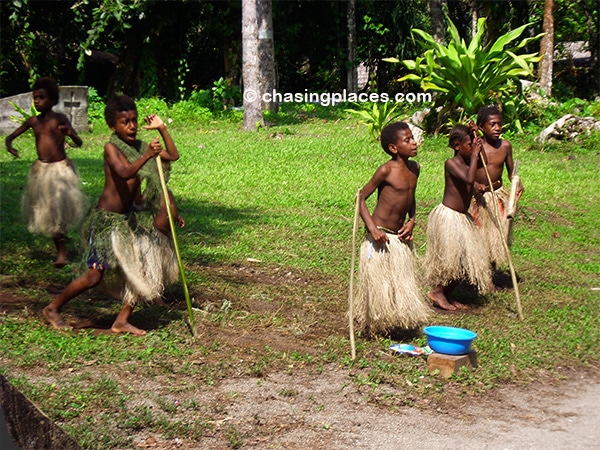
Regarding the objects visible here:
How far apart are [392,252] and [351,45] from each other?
48.6ft

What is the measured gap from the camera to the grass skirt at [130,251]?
5.25 meters

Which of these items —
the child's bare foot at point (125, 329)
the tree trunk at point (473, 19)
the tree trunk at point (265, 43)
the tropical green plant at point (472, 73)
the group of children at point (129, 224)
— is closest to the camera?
the group of children at point (129, 224)

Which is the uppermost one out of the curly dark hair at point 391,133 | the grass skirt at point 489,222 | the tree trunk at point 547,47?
the tree trunk at point 547,47

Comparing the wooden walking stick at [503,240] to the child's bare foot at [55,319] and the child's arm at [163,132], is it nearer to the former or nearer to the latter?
the child's arm at [163,132]

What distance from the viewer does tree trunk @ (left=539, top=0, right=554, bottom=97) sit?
15.3 metres

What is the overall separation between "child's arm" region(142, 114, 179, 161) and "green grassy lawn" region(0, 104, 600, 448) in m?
1.12

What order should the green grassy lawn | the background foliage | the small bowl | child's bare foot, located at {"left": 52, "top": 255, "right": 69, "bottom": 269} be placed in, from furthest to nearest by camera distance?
the background foliage, child's bare foot, located at {"left": 52, "top": 255, "right": 69, "bottom": 269}, the small bowl, the green grassy lawn

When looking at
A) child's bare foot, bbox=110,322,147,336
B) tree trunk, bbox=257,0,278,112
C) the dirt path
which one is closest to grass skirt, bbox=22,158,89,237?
child's bare foot, bbox=110,322,147,336

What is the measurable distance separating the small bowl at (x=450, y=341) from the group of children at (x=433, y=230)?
12.9 inches

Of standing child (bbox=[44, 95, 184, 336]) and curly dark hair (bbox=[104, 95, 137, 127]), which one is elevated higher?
curly dark hair (bbox=[104, 95, 137, 127])

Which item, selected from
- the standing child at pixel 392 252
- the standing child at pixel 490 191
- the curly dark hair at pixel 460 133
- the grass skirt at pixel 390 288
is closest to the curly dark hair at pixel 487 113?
the standing child at pixel 490 191

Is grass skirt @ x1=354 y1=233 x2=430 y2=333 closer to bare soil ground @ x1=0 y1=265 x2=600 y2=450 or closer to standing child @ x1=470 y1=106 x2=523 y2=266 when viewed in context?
bare soil ground @ x1=0 y1=265 x2=600 y2=450

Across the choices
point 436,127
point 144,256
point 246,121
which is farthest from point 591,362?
point 246,121

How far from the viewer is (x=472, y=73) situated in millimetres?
12961
